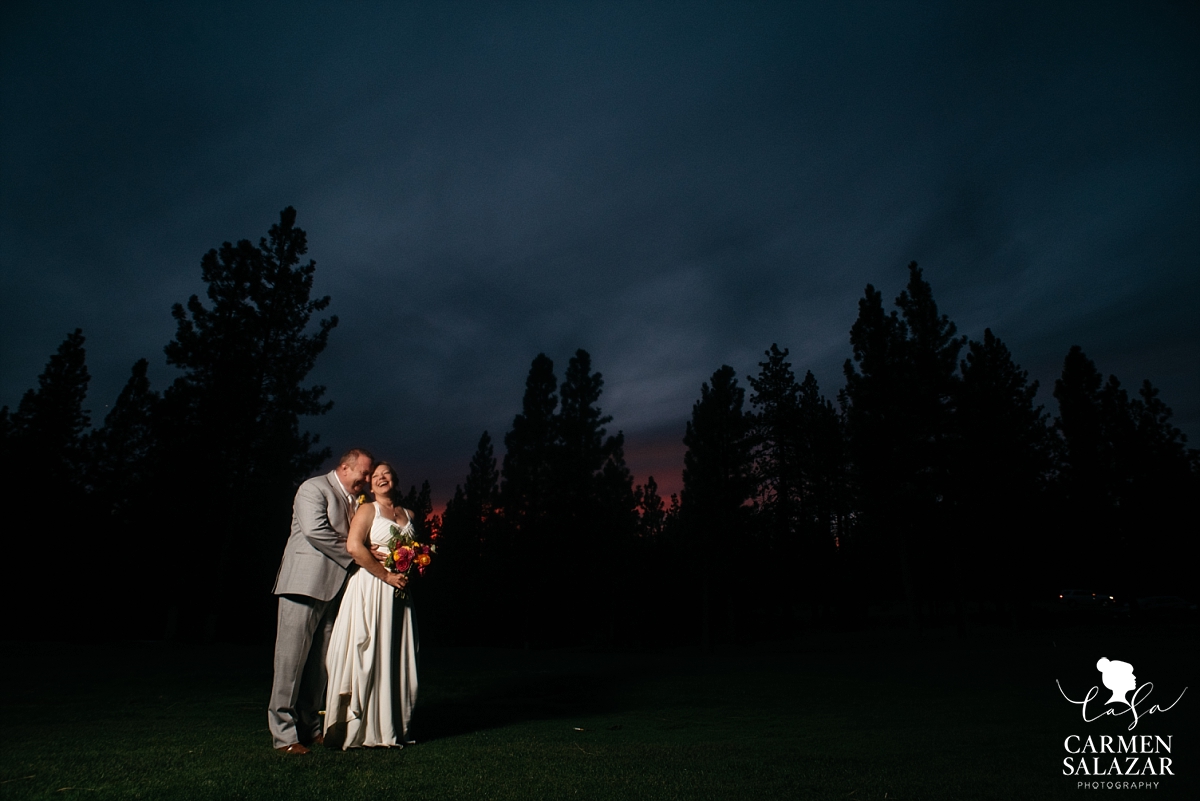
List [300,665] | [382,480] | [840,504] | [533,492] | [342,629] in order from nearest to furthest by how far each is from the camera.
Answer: [300,665]
[342,629]
[382,480]
[840,504]
[533,492]

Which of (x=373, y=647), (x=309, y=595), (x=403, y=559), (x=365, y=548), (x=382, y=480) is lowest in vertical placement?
(x=373, y=647)

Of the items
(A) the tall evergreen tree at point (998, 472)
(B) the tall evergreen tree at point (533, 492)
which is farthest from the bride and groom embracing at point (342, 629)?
(B) the tall evergreen tree at point (533, 492)

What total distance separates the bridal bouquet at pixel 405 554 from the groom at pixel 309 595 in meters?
0.36

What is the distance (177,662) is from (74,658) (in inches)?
94.1

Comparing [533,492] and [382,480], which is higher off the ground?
[533,492]

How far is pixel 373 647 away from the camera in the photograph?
19.0 feet

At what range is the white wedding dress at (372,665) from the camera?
558cm

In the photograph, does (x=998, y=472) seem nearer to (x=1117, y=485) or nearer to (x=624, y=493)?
(x=1117, y=485)

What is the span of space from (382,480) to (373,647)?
1.47 metres

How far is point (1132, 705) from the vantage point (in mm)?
8359

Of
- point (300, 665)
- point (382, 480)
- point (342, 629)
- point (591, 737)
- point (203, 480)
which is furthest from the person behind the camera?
point (203, 480)

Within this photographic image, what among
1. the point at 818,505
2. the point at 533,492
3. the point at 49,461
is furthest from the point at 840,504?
the point at 49,461

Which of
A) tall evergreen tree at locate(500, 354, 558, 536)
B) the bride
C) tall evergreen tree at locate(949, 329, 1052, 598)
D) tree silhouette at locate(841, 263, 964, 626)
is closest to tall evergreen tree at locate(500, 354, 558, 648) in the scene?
tall evergreen tree at locate(500, 354, 558, 536)

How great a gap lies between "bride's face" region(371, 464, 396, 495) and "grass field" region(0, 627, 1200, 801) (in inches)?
86.6
